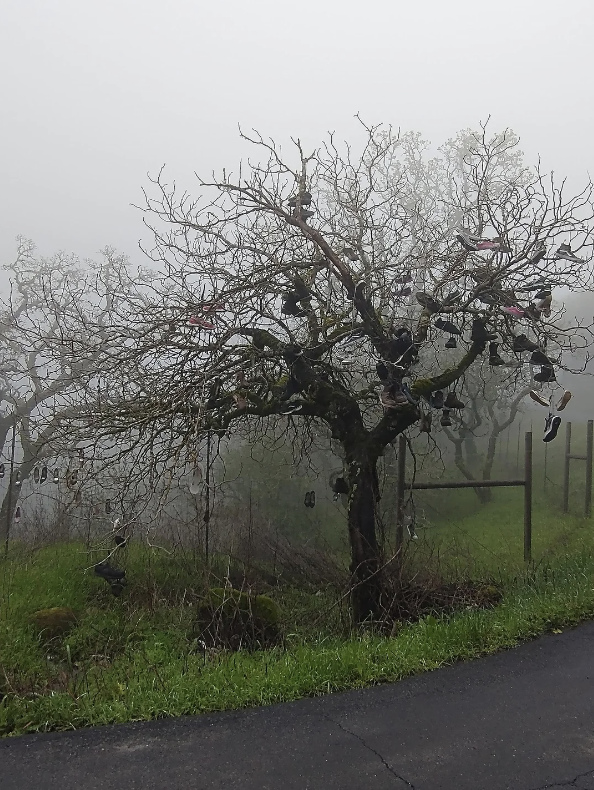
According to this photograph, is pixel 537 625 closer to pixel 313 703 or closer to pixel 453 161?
pixel 313 703

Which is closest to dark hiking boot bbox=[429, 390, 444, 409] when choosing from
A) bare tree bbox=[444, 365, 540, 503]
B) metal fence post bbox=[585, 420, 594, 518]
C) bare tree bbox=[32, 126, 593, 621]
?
bare tree bbox=[32, 126, 593, 621]

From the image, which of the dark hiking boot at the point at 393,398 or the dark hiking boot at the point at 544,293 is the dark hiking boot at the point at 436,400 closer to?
the dark hiking boot at the point at 393,398

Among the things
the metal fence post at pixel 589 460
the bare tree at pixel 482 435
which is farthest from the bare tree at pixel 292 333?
the bare tree at pixel 482 435

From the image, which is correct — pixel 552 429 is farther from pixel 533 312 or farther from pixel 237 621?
pixel 237 621

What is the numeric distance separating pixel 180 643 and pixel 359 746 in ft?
10.0

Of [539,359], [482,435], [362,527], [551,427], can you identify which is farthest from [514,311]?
[482,435]

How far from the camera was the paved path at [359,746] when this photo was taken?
3.21 meters

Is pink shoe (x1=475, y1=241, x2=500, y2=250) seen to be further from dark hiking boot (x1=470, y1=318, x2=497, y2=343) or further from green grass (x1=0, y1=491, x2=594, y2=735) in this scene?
green grass (x1=0, y1=491, x2=594, y2=735)

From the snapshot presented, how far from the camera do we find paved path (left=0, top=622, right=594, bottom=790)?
3209mm

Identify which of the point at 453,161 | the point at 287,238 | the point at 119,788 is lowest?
the point at 119,788

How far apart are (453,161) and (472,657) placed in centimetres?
2005

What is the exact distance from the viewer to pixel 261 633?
19.4 ft

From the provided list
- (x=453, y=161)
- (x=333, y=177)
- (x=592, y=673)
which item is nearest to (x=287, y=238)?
(x=333, y=177)

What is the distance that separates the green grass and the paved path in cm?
23
